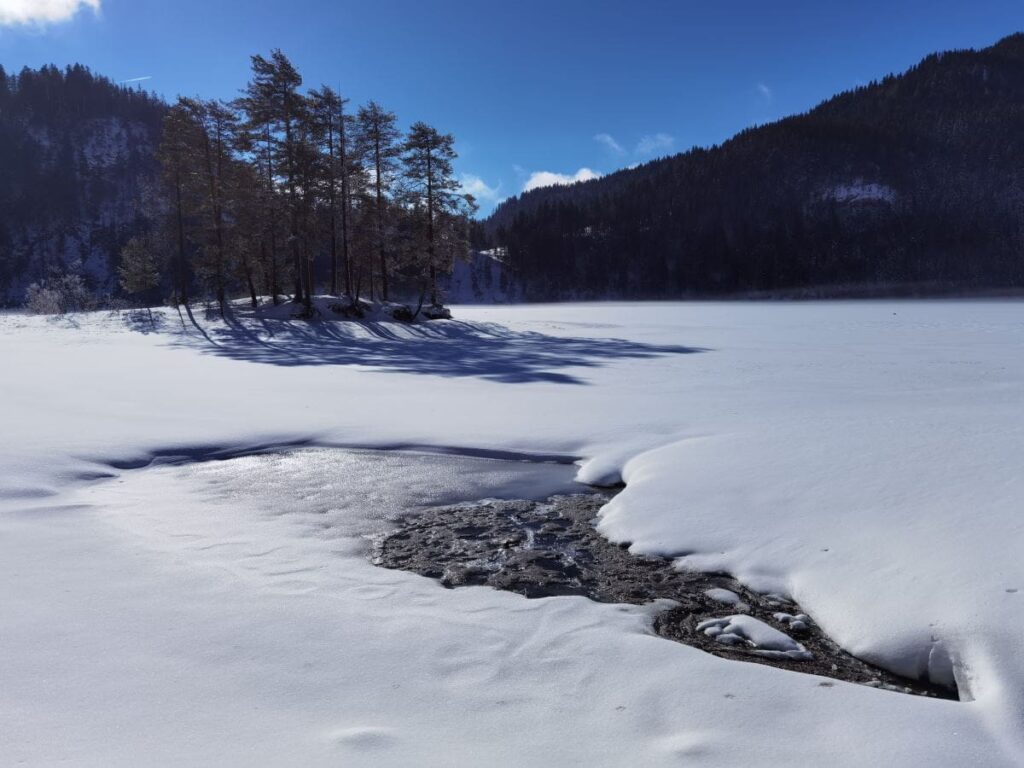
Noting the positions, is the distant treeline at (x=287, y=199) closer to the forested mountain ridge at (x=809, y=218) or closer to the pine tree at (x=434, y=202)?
the pine tree at (x=434, y=202)

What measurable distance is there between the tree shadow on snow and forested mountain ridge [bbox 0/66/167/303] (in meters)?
119

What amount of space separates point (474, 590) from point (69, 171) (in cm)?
18560

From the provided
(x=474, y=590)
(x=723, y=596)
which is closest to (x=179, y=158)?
(x=474, y=590)

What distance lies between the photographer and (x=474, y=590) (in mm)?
3865

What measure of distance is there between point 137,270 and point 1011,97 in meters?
207

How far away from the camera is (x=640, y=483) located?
602cm

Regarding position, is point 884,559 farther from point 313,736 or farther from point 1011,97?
point 1011,97

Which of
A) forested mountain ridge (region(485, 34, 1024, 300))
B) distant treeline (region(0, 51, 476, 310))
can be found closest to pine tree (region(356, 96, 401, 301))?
distant treeline (region(0, 51, 476, 310))

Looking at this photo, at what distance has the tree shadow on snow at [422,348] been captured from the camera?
16.1 metres

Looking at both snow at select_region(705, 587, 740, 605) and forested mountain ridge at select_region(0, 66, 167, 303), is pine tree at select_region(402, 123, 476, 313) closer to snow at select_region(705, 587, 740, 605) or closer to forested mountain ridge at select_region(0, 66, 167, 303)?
snow at select_region(705, 587, 740, 605)

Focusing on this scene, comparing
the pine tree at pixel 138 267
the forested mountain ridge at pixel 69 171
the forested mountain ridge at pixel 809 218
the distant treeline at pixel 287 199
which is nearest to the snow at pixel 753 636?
the distant treeline at pixel 287 199

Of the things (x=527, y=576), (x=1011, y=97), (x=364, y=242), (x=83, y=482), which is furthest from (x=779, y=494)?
→ (x=1011, y=97)

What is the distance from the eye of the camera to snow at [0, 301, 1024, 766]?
91.3 inches

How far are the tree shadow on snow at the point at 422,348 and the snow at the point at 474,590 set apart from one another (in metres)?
5.41
